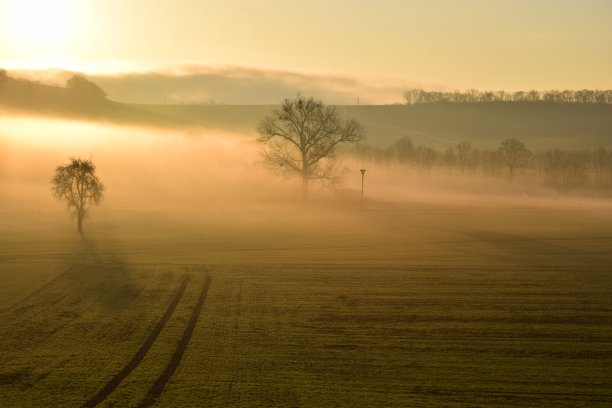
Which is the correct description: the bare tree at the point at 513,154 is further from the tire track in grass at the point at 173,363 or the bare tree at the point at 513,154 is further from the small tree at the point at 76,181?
the tire track in grass at the point at 173,363

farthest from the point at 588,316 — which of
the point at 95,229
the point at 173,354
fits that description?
the point at 95,229

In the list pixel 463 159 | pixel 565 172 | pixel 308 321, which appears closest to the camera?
pixel 308 321

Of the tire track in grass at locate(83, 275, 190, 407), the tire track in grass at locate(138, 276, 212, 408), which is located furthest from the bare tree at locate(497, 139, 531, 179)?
the tire track in grass at locate(138, 276, 212, 408)

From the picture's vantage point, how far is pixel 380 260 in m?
37.4

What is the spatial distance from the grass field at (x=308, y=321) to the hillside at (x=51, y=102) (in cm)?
11024

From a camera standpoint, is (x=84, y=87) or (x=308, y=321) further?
(x=84, y=87)

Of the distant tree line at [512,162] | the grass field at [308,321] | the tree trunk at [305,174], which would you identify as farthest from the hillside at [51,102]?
the grass field at [308,321]

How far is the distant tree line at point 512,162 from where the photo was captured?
11556 centimetres

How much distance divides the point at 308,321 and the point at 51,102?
14190cm

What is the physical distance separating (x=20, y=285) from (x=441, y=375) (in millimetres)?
20323

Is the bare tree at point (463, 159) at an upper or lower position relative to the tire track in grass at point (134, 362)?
upper

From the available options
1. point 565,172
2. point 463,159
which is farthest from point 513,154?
point 565,172

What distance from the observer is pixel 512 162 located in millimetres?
128375

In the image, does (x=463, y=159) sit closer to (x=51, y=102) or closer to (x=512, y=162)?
(x=512, y=162)
